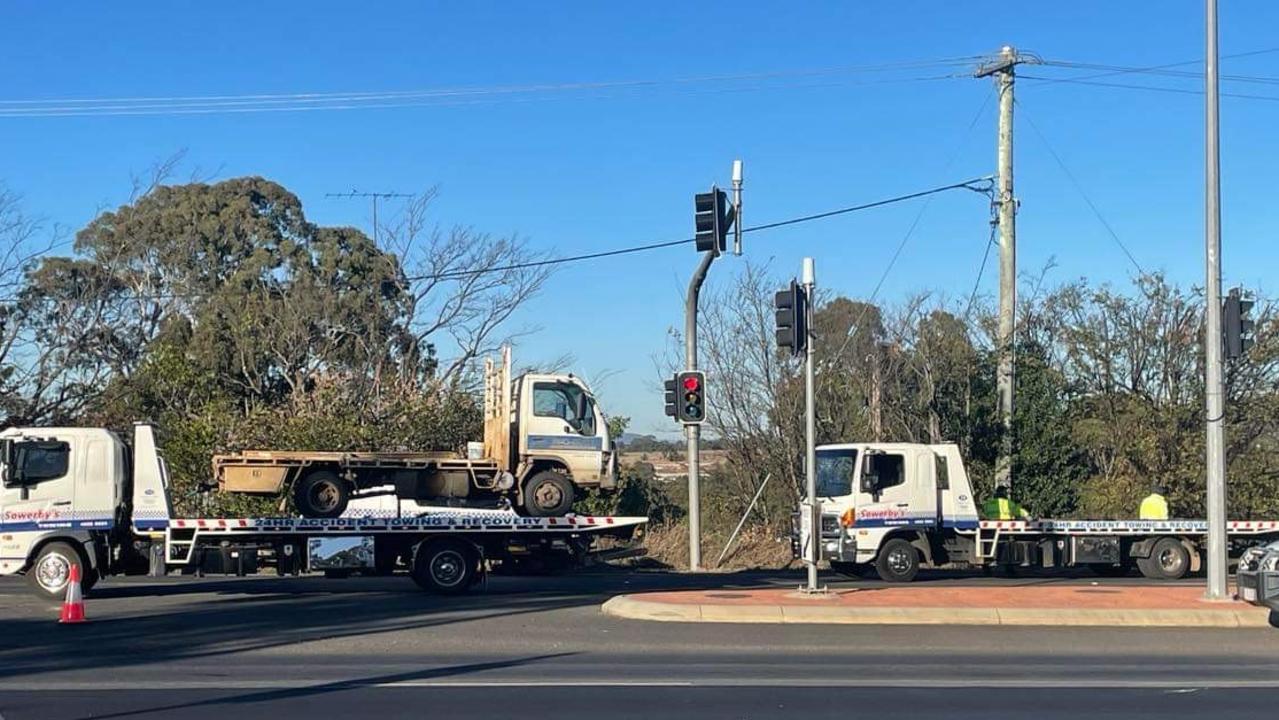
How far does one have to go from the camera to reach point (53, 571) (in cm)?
1831

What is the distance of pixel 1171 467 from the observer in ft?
96.5

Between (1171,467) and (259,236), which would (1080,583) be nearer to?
(1171,467)

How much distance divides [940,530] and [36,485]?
46.9 ft

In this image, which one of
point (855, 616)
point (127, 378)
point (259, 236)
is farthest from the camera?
point (259, 236)

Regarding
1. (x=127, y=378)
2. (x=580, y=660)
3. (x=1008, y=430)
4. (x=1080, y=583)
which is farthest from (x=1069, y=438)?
(x=127, y=378)

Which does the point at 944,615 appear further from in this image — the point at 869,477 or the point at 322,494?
the point at 322,494

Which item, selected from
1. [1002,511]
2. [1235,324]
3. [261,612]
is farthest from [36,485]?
[1002,511]

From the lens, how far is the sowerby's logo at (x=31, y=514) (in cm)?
1825

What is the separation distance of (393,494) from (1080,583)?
37.2ft

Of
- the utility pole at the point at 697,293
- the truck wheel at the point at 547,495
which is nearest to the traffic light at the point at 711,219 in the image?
the utility pole at the point at 697,293

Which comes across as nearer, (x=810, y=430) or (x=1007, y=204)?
(x=810, y=430)

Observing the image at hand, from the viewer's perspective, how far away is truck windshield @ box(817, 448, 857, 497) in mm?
22797

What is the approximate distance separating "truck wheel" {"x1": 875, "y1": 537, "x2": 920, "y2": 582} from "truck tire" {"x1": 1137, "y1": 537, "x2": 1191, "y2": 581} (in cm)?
478

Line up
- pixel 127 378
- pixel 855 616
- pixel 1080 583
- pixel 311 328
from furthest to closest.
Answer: pixel 311 328 < pixel 127 378 < pixel 1080 583 < pixel 855 616
